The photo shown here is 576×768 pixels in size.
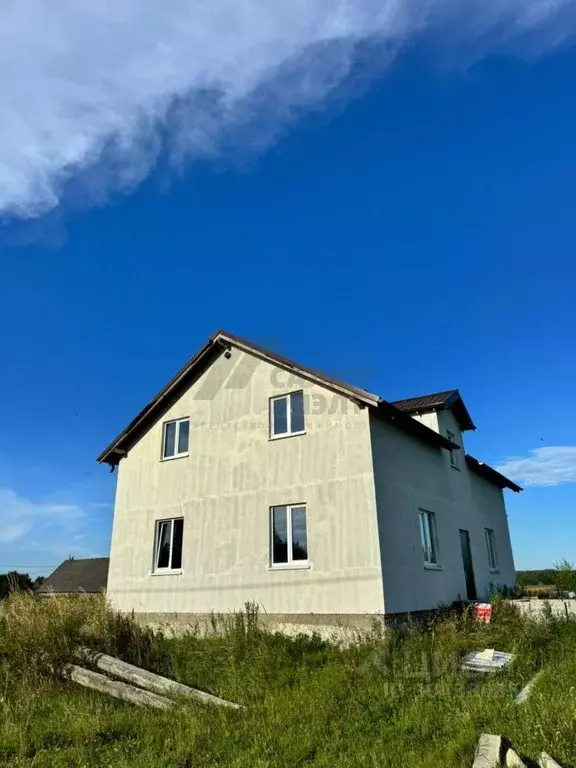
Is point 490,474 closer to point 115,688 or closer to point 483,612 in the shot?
point 483,612

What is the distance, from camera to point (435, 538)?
15.5m

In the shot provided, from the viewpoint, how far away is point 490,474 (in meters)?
21.8

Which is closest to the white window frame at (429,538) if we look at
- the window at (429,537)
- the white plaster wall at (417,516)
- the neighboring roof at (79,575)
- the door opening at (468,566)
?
the window at (429,537)

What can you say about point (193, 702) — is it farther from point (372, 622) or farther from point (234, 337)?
point (234, 337)

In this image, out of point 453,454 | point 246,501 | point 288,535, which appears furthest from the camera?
point 453,454

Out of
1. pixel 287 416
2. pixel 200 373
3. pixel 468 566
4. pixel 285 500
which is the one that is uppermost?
pixel 200 373

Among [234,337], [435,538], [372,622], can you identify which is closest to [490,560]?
[435,538]

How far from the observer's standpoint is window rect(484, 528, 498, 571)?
20.7 metres

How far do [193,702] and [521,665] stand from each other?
5692mm

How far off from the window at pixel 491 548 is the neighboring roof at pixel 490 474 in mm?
2192

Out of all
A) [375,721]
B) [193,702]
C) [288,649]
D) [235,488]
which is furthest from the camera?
[235,488]

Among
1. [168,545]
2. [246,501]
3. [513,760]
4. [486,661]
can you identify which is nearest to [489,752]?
[513,760]

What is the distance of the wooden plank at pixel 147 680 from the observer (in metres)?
8.66

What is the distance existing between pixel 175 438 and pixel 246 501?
395cm
